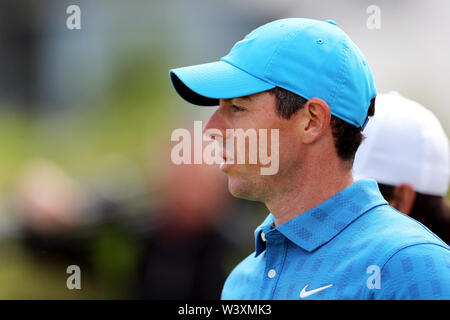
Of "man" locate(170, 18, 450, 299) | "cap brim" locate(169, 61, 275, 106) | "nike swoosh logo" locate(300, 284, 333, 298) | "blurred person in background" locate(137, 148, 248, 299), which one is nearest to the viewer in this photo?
"nike swoosh logo" locate(300, 284, 333, 298)

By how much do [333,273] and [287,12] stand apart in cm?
432

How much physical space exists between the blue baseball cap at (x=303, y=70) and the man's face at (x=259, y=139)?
0.15ft

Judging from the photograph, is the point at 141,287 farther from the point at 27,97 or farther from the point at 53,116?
the point at 27,97

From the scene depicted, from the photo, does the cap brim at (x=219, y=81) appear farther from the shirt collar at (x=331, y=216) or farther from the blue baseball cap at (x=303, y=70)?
the shirt collar at (x=331, y=216)

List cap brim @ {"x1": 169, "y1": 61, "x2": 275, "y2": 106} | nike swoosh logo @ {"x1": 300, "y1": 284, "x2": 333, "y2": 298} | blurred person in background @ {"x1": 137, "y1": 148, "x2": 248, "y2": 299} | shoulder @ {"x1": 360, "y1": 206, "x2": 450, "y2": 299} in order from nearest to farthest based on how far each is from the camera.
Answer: shoulder @ {"x1": 360, "y1": 206, "x2": 450, "y2": 299} < nike swoosh logo @ {"x1": 300, "y1": 284, "x2": 333, "y2": 298} < cap brim @ {"x1": 169, "y1": 61, "x2": 275, "y2": 106} < blurred person in background @ {"x1": 137, "y1": 148, "x2": 248, "y2": 299}

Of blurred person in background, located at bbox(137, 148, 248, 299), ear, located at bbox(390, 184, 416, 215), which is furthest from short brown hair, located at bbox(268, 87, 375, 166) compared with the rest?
blurred person in background, located at bbox(137, 148, 248, 299)

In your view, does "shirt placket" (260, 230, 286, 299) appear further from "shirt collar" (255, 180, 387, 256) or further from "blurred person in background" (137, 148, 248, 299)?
"blurred person in background" (137, 148, 248, 299)

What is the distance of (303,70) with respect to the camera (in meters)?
1.57

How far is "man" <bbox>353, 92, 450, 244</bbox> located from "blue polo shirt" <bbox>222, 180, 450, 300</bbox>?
538mm

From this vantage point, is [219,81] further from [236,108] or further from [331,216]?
[331,216]

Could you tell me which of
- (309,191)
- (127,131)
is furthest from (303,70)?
(127,131)

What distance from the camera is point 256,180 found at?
1590 mm

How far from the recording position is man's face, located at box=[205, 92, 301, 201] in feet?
5.20
